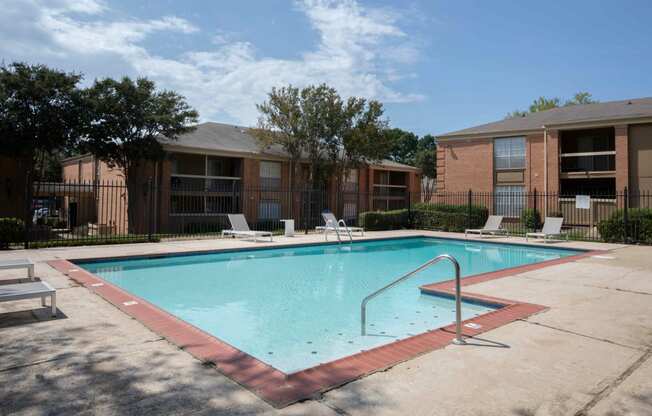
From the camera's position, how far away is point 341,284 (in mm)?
9375

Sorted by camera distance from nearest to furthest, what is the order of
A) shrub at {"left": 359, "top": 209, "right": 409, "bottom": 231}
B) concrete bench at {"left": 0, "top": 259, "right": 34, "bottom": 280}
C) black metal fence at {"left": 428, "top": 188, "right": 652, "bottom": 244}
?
1. concrete bench at {"left": 0, "top": 259, "right": 34, "bottom": 280}
2. black metal fence at {"left": 428, "top": 188, "right": 652, "bottom": 244}
3. shrub at {"left": 359, "top": 209, "right": 409, "bottom": 231}

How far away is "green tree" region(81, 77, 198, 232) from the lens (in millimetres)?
20391

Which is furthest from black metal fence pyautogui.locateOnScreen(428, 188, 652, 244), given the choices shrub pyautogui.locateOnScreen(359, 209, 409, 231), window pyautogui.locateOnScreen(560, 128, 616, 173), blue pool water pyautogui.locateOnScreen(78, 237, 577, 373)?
blue pool water pyautogui.locateOnScreen(78, 237, 577, 373)

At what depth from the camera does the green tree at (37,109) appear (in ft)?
61.7

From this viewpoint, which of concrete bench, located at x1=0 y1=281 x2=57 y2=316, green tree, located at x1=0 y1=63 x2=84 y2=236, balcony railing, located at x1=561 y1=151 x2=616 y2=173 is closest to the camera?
concrete bench, located at x1=0 y1=281 x2=57 y2=316

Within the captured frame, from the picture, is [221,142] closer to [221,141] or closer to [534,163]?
[221,141]

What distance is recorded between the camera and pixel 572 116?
24.1 meters

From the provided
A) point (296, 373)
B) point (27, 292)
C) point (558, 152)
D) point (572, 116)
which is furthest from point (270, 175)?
point (296, 373)

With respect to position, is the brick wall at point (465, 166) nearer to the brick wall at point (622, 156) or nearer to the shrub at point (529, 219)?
the shrub at point (529, 219)

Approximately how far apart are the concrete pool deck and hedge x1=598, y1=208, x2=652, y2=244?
11.8 metres

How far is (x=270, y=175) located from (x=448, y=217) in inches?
423

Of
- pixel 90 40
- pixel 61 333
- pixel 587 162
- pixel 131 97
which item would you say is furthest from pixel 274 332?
pixel 587 162

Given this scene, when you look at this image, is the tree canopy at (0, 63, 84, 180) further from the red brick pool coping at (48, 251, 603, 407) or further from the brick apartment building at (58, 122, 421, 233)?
the red brick pool coping at (48, 251, 603, 407)

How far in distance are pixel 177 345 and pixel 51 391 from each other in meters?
1.19
